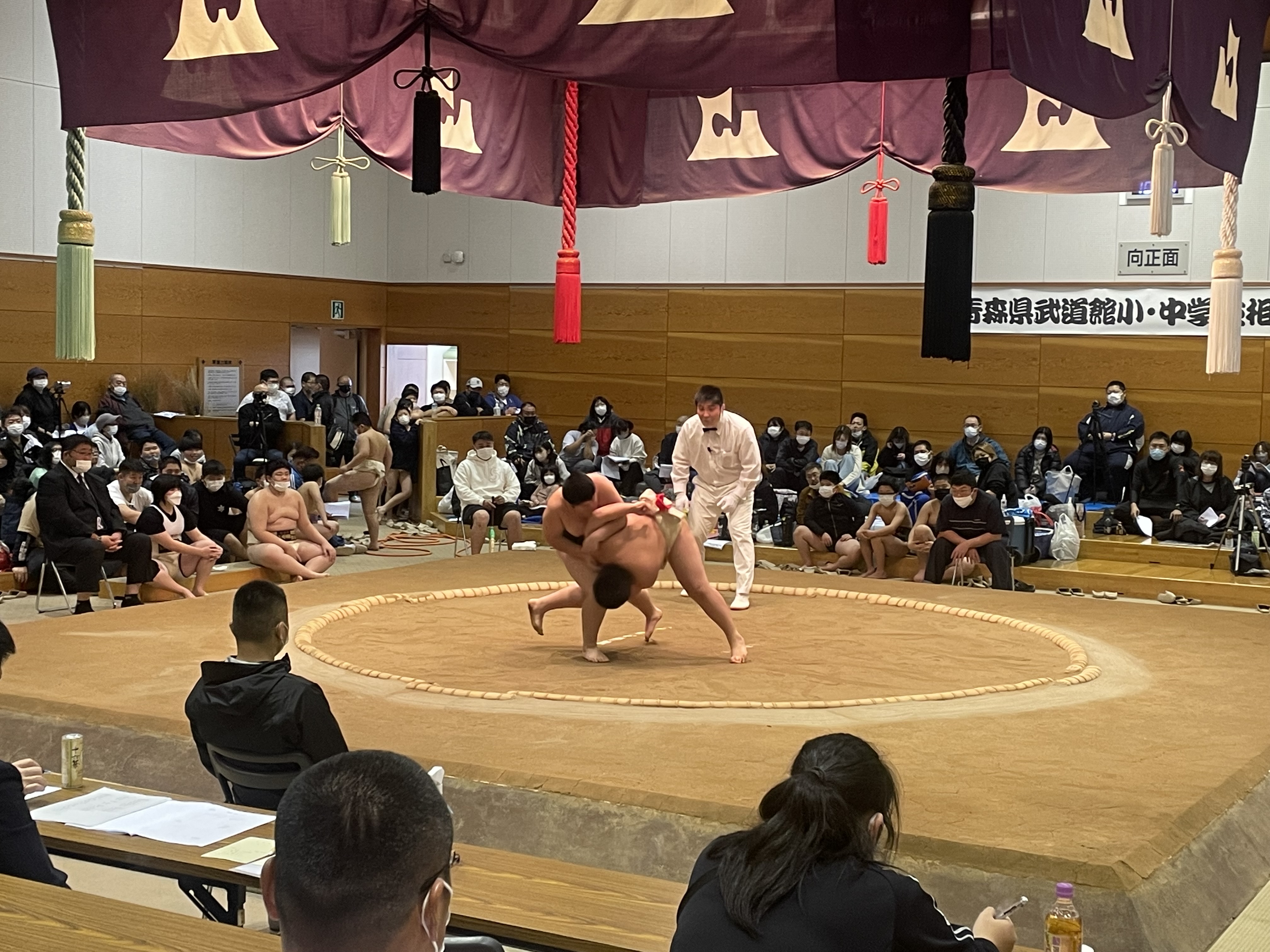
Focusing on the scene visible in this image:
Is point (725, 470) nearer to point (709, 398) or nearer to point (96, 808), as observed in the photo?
point (709, 398)

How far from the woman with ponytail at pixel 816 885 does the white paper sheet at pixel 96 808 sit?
49.0 inches

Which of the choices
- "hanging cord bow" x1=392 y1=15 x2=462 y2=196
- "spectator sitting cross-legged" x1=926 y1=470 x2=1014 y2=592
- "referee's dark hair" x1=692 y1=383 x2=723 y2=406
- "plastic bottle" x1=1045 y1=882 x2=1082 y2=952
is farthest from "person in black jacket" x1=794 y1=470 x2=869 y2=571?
"plastic bottle" x1=1045 y1=882 x2=1082 y2=952

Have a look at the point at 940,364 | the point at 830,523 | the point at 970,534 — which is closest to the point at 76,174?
the point at 970,534

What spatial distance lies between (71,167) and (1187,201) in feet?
29.0

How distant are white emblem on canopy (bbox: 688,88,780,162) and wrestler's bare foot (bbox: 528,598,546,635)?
2144 mm

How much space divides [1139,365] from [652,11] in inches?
319

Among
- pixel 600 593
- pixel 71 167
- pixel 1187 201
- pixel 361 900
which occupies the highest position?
pixel 1187 201

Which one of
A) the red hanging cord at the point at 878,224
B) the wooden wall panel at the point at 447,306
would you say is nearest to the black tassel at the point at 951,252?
the red hanging cord at the point at 878,224

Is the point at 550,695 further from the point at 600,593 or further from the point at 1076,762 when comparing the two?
the point at 1076,762

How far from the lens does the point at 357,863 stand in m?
1.17

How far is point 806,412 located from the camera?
12.3 m

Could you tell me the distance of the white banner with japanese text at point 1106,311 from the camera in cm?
1048

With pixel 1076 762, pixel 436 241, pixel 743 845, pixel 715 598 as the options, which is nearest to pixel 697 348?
pixel 436 241

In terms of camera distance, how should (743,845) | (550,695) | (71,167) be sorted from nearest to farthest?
(743,845) < (71,167) < (550,695)
